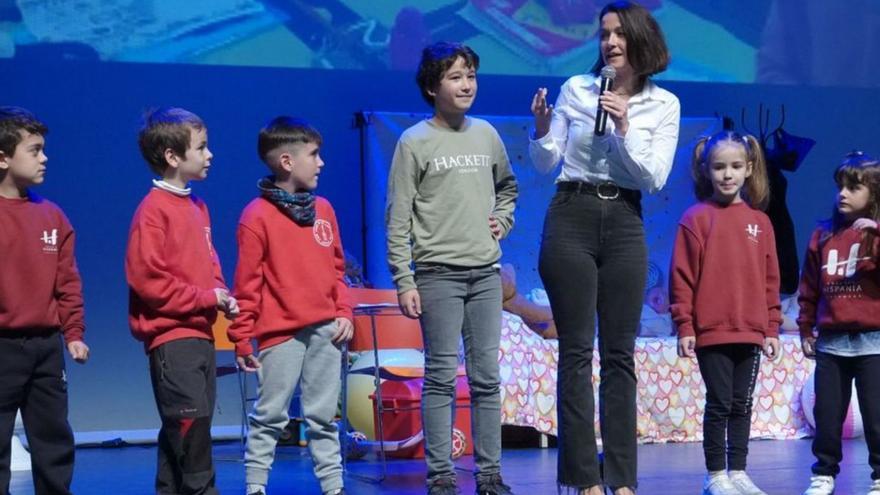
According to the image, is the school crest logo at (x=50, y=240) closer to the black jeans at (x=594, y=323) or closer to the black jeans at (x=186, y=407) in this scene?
the black jeans at (x=186, y=407)

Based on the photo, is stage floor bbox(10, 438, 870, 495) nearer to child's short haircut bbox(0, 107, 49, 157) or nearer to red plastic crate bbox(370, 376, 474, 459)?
red plastic crate bbox(370, 376, 474, 459)

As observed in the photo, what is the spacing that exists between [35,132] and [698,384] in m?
3.44

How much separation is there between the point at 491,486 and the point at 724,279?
0.91 m

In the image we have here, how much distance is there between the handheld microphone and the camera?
2.87 metres

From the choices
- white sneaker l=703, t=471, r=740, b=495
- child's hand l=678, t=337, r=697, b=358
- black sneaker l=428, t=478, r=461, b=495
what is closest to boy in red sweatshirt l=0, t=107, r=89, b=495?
black sneaker l=428, t=478, r=461, b=495

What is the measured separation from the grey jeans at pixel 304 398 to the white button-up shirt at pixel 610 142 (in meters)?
0.85

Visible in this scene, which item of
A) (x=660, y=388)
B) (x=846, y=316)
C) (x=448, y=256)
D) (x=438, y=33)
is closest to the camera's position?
(x=448, y=256)

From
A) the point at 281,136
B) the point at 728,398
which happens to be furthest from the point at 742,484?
the point at 281,136

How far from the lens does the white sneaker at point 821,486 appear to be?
11.5 ft

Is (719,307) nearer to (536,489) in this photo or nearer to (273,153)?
(536,489)

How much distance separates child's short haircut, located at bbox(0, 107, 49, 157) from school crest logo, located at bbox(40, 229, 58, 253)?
232 mm

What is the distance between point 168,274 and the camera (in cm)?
310

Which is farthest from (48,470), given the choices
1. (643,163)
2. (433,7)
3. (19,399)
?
(433,7)

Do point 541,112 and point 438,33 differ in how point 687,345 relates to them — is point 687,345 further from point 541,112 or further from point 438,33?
point 438,33
